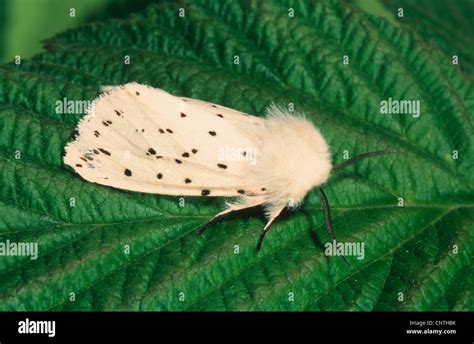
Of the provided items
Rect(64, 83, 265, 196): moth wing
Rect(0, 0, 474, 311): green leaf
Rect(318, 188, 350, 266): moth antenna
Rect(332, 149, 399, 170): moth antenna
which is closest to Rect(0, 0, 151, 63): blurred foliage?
Rect(0, 0, 474, 311): green leaf

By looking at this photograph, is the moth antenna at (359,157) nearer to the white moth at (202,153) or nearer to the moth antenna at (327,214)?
the white moth at (202,153)

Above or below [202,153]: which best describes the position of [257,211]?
→ below

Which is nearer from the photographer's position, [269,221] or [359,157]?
[269,221]

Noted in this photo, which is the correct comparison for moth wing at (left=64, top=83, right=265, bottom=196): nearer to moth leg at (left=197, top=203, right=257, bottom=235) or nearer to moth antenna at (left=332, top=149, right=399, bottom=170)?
moth leg at (left=197, top=203, right=257, bottom=235)

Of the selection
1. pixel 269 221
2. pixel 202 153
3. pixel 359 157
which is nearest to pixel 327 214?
pixel 269 221

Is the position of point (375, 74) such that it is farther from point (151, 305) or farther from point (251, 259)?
point (151, 305)

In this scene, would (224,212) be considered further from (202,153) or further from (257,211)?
(202,153)
